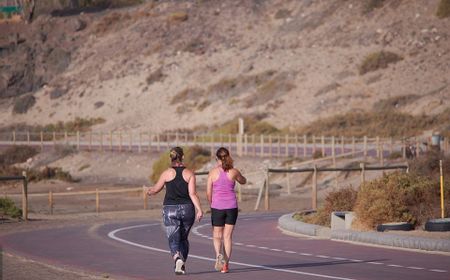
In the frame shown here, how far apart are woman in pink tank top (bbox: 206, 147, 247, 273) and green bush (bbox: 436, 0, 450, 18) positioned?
85.2 metres

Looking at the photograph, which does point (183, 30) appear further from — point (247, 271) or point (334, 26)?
point (247, 271)

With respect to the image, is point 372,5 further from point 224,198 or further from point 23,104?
point 224,198

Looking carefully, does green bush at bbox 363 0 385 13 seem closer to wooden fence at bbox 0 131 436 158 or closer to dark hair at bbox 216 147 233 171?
wooden fence at bbox 0 131 436 158

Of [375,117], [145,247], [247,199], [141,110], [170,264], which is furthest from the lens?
[141,110]

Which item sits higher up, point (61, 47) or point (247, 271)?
point (61, 47)

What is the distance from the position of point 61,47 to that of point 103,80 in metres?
11.3

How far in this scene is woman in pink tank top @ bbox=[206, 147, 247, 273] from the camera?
17266 millimetres

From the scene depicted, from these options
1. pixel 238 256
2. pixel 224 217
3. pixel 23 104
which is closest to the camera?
pixel 224 217

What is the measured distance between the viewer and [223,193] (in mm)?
17297

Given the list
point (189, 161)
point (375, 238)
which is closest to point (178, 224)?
point (375, 238)

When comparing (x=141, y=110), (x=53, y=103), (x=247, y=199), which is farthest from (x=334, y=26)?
(x=247, y=199)

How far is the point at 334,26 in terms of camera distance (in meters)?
107

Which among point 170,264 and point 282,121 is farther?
point 282,121

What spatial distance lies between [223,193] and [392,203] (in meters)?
6.71
